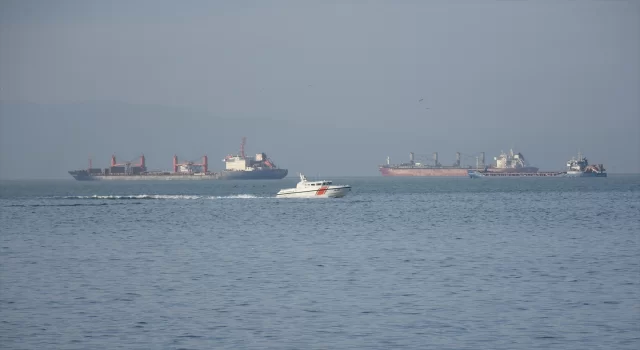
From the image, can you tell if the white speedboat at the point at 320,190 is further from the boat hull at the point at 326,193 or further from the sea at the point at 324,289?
the sea at the point at 324,289

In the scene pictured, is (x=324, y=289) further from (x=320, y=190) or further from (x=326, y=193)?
(x=326, y=193)

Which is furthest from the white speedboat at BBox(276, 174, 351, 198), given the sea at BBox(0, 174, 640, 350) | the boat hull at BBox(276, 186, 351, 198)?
the sea at BBox(0, 174, 640, 350)

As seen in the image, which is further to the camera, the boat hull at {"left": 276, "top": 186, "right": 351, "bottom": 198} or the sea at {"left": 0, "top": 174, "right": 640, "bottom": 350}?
the boat hull at {"left": 276, "top": 186, "right": 351, "bottom": 198}

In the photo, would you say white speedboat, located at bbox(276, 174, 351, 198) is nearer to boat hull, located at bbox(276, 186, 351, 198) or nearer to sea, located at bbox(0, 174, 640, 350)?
boat hull, located at bbox(276, 186, 351, 198)

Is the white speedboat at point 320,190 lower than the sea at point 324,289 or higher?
higher

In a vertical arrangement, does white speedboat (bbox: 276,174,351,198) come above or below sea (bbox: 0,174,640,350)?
above

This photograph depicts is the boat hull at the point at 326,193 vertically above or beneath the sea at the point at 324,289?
above

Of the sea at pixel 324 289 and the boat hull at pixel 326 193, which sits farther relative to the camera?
the boat hull at pixel 326 193

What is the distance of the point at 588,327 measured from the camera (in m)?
26.7

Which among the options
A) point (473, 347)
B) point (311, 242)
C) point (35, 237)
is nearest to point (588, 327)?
point (473, 347)

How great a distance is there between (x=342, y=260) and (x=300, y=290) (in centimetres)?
1128

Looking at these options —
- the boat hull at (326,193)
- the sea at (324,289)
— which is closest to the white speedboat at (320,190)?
the boat hull at (326,193)

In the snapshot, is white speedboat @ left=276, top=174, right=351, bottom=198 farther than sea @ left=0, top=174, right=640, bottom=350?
Yes

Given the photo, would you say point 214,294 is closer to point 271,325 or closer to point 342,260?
point 271,325
